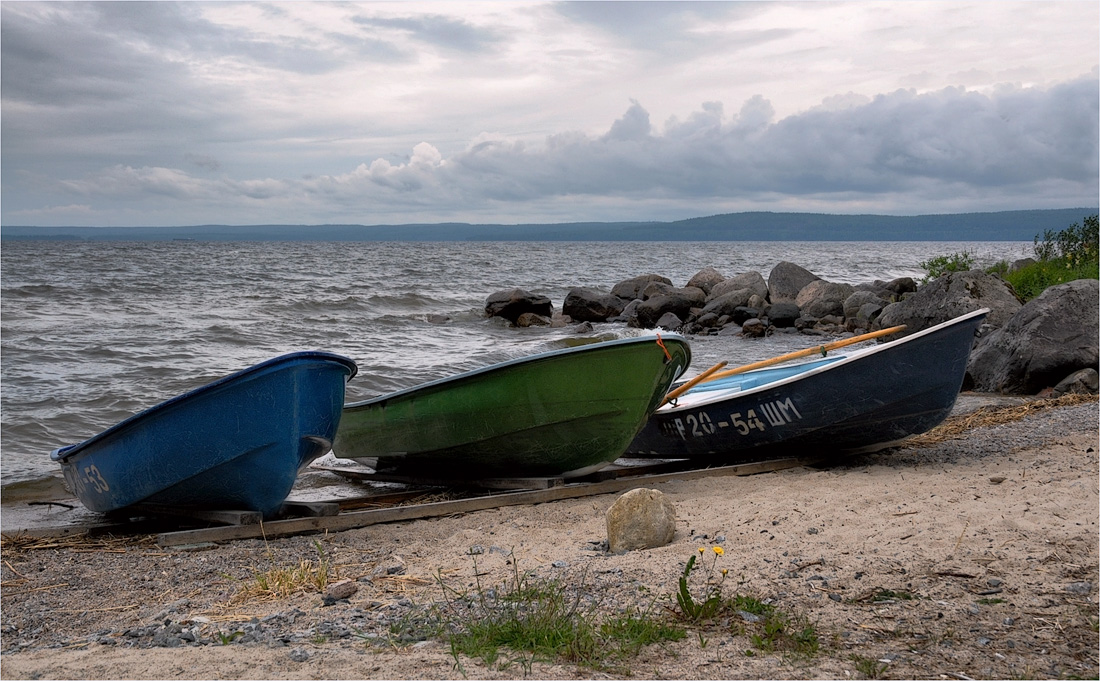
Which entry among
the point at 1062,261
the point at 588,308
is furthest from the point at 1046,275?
the point at 588,308

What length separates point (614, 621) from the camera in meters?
3.38

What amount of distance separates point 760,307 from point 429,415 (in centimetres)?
1670

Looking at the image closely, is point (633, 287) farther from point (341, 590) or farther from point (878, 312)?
point (341, 590)

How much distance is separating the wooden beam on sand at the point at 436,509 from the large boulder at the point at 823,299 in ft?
51.6

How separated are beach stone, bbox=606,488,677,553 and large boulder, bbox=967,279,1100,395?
267 inches

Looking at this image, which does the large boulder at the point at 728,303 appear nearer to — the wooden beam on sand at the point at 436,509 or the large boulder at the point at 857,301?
the large boulder at the point at 857,301

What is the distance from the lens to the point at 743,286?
2416cm

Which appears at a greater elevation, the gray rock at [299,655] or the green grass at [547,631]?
the green grass at [547,631]

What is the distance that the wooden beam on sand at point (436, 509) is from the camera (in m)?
5.71

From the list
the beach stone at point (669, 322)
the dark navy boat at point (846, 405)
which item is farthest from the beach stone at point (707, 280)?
the dark navy boat at point (846, 405)

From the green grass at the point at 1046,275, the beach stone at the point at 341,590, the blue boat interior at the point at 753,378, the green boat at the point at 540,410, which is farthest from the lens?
the green grass at the point at 1046,275

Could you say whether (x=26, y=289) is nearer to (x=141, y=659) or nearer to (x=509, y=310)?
(x=509, y=310)

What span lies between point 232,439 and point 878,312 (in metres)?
17.0

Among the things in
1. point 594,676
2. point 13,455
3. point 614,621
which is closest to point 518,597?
point 614,621
